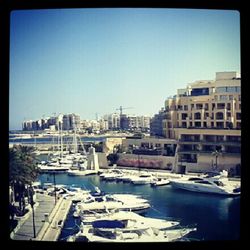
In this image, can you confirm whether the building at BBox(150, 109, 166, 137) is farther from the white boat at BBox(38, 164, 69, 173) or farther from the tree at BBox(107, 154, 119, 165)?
the white boat at BBox(38, 164, 69, 173)

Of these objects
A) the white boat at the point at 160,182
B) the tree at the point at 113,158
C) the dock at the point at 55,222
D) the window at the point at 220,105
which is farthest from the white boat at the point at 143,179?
the window at the point at 220,105

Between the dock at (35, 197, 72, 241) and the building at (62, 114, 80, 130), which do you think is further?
the building at (62, 114, 80, 130)

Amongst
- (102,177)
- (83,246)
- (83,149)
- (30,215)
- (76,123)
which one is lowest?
(83,246)

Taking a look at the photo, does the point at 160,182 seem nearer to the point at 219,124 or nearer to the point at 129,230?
the point at 129,230

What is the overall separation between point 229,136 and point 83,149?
65 centimetres

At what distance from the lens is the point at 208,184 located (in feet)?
4.87

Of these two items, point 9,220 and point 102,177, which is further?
point 102,177

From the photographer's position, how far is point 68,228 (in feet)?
4.71

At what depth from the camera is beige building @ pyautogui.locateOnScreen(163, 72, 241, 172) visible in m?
1.44

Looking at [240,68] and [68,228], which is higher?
[240,68]

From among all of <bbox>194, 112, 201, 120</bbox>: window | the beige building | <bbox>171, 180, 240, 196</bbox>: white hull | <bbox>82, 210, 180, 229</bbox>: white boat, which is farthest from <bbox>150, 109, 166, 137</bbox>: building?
<bbox>82, 210, 180, 229</bbox>: white boat

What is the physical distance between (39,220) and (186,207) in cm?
63
